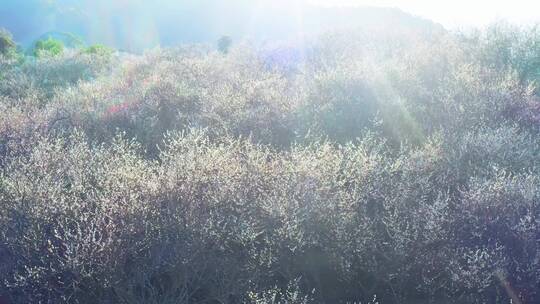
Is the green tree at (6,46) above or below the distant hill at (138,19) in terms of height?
below

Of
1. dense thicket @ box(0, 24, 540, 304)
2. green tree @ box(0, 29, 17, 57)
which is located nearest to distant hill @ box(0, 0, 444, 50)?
green tree @ box(0, 29, 17, 57)

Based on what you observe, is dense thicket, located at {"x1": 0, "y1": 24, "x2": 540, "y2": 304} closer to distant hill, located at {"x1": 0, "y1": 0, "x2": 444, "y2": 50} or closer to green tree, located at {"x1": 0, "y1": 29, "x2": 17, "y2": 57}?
green tree, located at {"x1": 0, "y1": 29, "x2": 17, "y2": 57}

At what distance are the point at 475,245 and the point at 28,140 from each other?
598cm

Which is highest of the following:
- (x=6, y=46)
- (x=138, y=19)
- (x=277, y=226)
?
(x=138, y=19)

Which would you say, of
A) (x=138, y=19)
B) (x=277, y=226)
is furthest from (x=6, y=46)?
(x=138, y=19)

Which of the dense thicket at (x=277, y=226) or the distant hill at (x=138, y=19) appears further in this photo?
the distant hill at (x=138, y=19)

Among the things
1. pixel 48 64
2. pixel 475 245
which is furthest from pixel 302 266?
pixel 48 64

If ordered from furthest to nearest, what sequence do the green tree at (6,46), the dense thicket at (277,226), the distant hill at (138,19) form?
the distant hill at (138,19) < the green tree at (6,46) < the dense thicket at (277,226)

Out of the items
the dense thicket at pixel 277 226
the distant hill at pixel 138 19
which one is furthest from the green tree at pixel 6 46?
the distant hill at pixel 138 19

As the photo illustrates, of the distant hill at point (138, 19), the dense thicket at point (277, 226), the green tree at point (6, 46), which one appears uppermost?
the distant hill at point (138, 19)

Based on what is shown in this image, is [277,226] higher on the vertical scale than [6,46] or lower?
lower

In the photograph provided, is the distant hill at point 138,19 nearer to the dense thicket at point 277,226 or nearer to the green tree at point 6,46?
the green tree at point 6,46

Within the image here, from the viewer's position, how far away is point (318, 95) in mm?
8570

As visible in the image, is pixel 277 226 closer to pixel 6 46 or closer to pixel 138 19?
pixel 6 46
